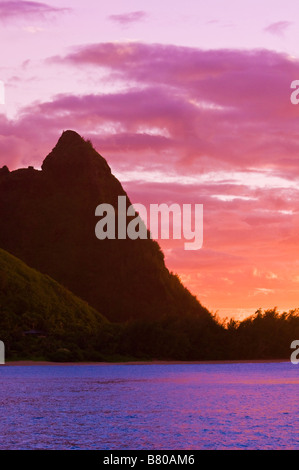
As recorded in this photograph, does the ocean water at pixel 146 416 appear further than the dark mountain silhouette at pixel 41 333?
No

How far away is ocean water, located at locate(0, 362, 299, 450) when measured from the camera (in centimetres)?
5159

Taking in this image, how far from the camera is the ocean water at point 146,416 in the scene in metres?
51.6

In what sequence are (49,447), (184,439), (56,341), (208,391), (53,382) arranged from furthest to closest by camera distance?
(56,341) → (53,382) → (208,391) → (184,439) → (49,447)

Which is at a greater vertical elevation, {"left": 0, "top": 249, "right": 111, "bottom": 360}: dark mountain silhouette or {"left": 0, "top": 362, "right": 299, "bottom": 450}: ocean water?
{"left": 0, "top": 249, "right": 111, "bottom": 360}: dark mountain silhouette

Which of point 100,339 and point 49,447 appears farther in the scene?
point 100,339

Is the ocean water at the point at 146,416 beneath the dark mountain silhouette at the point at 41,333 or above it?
beneath

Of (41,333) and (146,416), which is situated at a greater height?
(41,333)

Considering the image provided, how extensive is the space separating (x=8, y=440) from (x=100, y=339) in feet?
421

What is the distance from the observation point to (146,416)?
6731 cm

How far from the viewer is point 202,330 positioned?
196 meters

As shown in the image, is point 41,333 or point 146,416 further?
point 41,333

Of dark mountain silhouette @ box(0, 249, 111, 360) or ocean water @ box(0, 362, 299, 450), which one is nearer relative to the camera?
ocean water @ box(0, 362, 299, 450)
